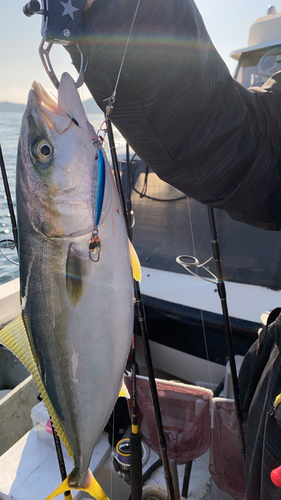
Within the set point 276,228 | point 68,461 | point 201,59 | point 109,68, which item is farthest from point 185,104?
point 68,461

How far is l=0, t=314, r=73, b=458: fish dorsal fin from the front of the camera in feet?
3.43

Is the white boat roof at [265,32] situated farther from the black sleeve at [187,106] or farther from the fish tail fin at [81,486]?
the fish tail fin at [81,486]

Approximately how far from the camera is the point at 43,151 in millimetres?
875

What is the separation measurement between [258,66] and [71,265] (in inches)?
189

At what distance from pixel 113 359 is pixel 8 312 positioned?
121 inches

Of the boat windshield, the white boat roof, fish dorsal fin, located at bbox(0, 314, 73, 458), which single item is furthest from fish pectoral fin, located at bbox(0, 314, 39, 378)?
the white boat roof

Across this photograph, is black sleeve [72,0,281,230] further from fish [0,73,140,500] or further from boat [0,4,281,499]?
boat [0,4,281,499]

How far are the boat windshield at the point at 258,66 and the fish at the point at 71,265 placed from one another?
4522 mm

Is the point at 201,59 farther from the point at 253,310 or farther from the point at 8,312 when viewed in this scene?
the point at 8,312

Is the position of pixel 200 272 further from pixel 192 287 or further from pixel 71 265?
pixel 71 265

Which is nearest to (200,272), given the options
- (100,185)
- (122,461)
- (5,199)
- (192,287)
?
(192,287)

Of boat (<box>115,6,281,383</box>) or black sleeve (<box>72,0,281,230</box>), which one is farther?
boat (<box>115,6,281,383</box>)

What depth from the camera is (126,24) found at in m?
0.75

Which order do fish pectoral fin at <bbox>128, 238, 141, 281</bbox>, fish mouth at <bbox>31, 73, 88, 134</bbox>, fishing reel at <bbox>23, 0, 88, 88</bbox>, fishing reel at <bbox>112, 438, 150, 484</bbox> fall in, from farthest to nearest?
fishing reel at <bbox>112, 438, 150, 484</bbox> → fish pectoral fin at <bbox>128, 238, 141, 281</bbox> → fish mouth at <bbox>31, 73, 88, 134</bbox> → fishing reel at <bbox>23, 0, 88, 88</bbox>
